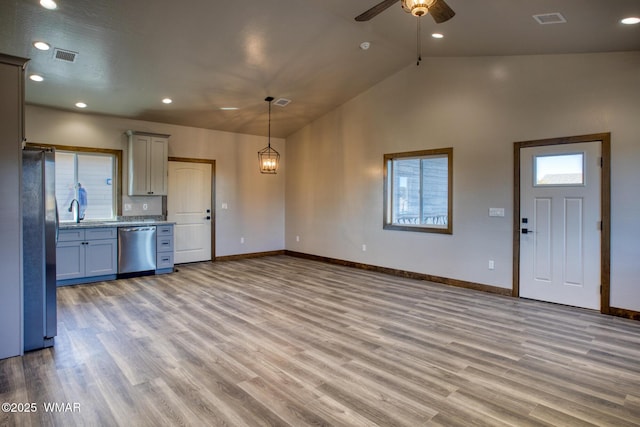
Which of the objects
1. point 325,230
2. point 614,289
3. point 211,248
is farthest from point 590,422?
point 211,248

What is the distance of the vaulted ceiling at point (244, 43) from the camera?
372 centimetres

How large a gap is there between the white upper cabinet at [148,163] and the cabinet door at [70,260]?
1.30 metres

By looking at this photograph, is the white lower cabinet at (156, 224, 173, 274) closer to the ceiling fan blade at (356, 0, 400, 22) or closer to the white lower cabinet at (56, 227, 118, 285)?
the white lower cabinet at (56, 227, 118, 285)

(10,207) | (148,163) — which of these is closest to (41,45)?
(10,207)

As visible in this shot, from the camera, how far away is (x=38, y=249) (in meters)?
3.25

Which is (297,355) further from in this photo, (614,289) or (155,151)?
(155,151)

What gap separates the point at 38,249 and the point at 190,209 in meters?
4.24

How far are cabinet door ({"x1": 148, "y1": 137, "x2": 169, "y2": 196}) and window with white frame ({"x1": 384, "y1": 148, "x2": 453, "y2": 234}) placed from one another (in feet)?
13.6

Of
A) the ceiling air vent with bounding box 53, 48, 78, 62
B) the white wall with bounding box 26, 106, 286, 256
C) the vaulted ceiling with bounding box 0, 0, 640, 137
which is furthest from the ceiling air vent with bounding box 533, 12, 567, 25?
the white wall with bounding box 26, 106, 286, 256

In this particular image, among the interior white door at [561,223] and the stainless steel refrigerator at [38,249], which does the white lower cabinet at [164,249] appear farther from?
the interior white door at [561,223]

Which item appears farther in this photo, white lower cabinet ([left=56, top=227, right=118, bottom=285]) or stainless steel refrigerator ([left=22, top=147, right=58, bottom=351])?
white lower cabinet ([left=56, top=227, right=118, bottom=285])

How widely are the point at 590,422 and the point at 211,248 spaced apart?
6.89 metres

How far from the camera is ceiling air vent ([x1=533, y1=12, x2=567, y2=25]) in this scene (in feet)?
12.0

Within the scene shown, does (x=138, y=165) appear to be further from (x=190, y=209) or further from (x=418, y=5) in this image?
(x=418, y=5)
